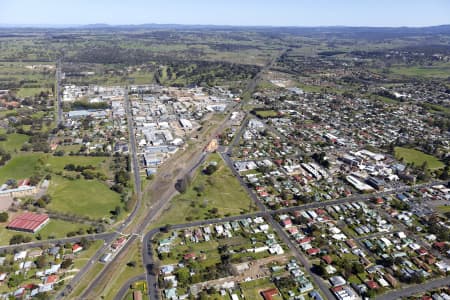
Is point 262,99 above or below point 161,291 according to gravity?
above

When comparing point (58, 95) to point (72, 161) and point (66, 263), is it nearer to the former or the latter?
point (72, 161)

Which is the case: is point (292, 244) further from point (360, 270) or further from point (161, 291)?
point (161, 291)

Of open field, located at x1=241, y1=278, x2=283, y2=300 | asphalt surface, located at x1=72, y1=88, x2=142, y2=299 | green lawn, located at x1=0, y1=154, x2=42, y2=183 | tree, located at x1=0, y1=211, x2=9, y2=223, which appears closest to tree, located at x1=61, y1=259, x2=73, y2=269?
asphalt surface, located at x1=72, y1=88, x2=142, y2=299

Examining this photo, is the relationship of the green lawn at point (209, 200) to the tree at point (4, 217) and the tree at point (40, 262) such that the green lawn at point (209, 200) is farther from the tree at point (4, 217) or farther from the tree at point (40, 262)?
the tree at point (4, 217)

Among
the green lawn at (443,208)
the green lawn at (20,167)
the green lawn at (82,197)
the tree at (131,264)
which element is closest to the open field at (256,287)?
the tree at (131,264)

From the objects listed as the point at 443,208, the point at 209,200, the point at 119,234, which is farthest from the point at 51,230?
the point at 443,208

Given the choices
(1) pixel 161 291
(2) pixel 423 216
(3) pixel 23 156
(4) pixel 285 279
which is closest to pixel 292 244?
(4) pixel 285 279
